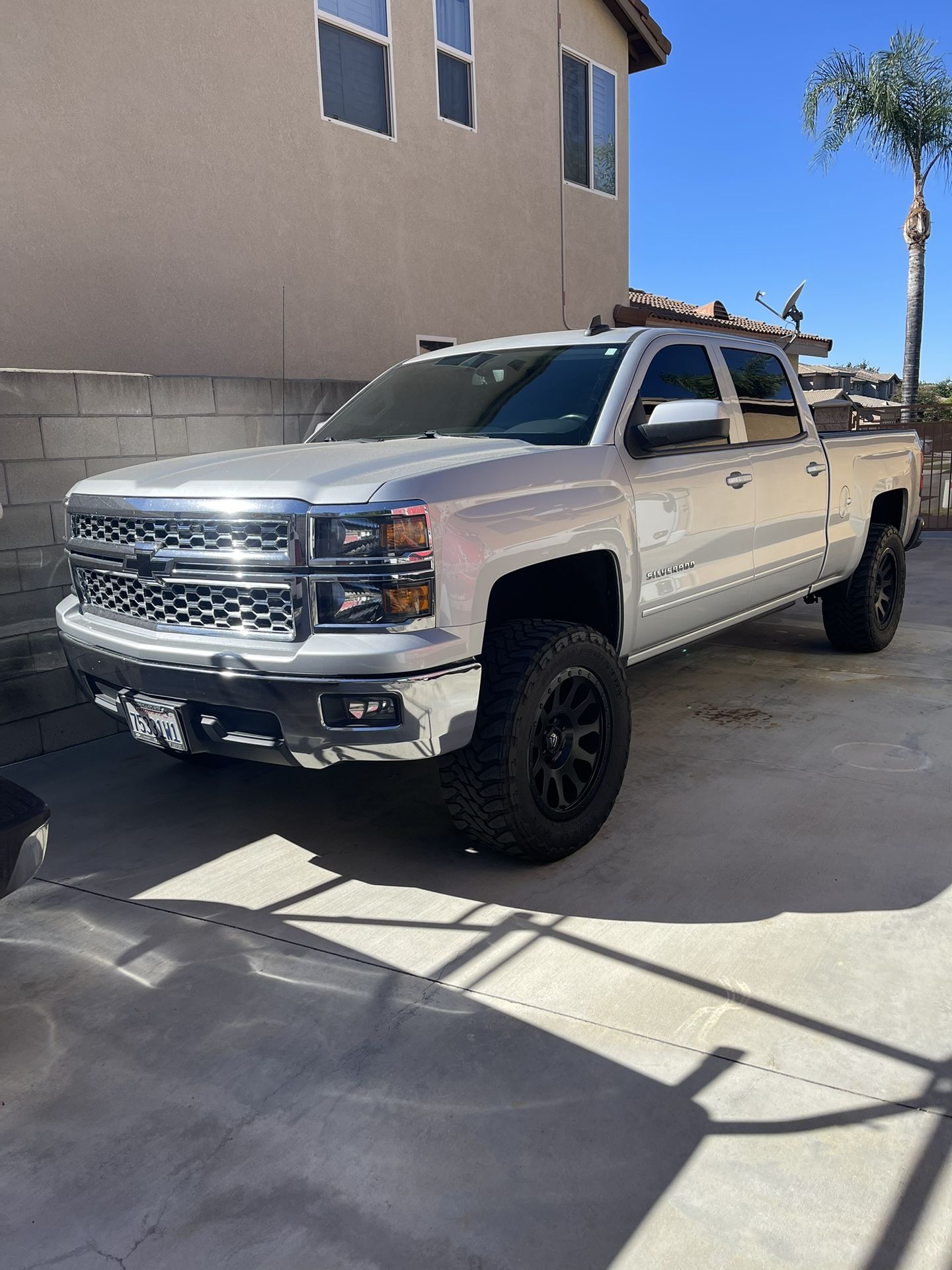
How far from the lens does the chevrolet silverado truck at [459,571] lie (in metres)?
3.12

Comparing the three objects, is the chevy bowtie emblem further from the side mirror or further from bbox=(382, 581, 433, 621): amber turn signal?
the side mirror

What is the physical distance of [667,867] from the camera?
12.0 ft

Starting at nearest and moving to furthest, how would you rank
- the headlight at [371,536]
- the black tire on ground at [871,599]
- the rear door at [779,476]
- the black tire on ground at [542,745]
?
the headlight at [371,536]
the black tire on ground at [542,745]
the rear door at [779,476]
the black tire on ground at [871,599]

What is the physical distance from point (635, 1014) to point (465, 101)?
997 centimetres

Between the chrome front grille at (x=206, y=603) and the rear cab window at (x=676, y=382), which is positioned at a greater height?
the rear cab window at (x=676, y=382)

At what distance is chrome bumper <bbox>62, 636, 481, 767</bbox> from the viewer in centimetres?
311

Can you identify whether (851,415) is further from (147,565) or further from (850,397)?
(850,397)

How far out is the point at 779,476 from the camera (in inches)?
207

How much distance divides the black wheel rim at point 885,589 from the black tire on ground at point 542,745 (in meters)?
3.37

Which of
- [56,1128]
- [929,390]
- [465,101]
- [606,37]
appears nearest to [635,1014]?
[56,1128]

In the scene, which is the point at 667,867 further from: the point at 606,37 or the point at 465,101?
the point at 606,37

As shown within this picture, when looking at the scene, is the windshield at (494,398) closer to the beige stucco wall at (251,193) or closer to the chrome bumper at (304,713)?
the chrome bumper at (304,713)

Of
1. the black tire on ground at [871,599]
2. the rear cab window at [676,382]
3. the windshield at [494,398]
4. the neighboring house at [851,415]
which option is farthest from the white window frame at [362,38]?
the neighboring house at [851,415]

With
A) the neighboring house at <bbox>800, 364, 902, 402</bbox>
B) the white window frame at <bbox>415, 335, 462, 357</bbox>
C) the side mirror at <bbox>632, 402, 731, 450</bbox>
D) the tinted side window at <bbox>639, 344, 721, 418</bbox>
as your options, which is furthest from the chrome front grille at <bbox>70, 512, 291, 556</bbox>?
the neighboring house at <bbox>800, 364, 902, 402</bbox>
